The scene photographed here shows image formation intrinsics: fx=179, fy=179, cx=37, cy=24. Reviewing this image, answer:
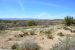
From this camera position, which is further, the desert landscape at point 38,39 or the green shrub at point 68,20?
the green shrub at point 68,20

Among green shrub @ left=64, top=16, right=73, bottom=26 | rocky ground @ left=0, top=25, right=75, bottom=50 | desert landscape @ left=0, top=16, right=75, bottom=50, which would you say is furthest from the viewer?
green shrub @ left=64, top=16, right=73, bottom=26

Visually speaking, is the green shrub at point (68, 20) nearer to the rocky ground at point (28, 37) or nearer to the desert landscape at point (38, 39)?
the desert landscape at point (38, 39)

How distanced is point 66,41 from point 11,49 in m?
5.94

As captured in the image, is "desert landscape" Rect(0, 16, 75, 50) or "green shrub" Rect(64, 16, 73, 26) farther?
"green shrub" Rect(64, 16, 73, 26)

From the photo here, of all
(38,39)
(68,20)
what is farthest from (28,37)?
(68,20)

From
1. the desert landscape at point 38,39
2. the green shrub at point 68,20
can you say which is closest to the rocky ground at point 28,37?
the desert landscape at point 38,39

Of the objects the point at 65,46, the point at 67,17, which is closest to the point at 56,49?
the point at 65,46

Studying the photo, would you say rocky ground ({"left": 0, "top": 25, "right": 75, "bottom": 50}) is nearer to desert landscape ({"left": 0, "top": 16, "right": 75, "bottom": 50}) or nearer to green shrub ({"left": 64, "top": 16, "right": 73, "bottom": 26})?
desert landscape ({"left": 0, "top": 16, "right": 75, "bottom": 50})

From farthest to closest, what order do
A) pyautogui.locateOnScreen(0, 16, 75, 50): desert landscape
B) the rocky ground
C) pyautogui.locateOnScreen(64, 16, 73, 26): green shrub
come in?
pyautogui.locateOnScreen(64, 16, 73, 26): green shrub < the rocky ground < pyautogui.locateOnScreen(0, 16, 75, 50): desert landscape

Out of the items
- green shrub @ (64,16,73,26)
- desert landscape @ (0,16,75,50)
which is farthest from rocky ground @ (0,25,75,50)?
green shrub @ (64,16,73,26)

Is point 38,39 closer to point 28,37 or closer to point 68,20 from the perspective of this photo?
point 28,37

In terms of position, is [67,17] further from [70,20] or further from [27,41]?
[27,41]

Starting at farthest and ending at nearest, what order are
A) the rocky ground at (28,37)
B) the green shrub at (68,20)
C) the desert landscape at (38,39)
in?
1. the green shrub at (68,20)
2. the rocky ground at (28,37)
3. the desert landscape at (38,39)

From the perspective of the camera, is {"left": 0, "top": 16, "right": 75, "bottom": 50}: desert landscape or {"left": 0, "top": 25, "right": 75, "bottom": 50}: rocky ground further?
{"left": 0, "top": 25, "right": 75, "bottom": 50}: rocky ground
